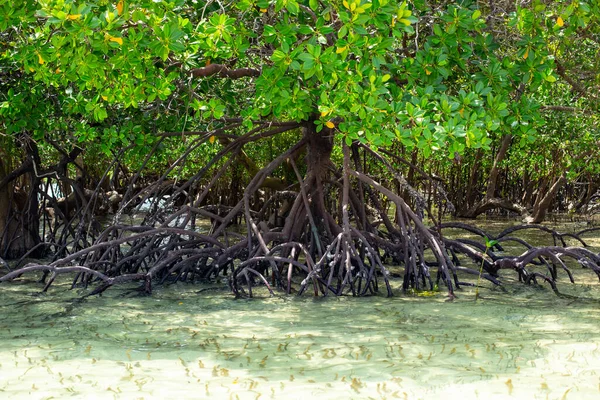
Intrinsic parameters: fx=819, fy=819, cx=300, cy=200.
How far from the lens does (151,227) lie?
7.84 m

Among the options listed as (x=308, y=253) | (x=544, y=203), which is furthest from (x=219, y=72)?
(x=544, y=203)

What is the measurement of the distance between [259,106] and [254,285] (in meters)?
1.65

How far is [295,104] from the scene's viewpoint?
5.82 m

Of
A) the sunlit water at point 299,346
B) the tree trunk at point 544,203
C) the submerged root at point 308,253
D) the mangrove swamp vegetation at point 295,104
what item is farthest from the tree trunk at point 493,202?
the sunlit water at point 299,346

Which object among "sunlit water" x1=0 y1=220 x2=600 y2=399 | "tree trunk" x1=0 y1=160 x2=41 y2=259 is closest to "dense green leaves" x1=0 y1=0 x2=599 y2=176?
"sunlit water" x1=0 y1=220 x2=600 y2=399

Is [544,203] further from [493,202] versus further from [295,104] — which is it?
[295,104]

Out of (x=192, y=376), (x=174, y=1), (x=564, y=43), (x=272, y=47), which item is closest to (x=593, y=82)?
(x=564, y=43)

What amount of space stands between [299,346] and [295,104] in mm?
1793

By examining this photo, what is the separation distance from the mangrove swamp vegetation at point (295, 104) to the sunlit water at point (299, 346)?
1.31 ft

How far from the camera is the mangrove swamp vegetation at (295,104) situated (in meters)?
5.20

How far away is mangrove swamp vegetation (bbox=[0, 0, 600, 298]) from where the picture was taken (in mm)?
5199

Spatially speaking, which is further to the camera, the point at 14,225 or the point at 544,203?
the point at 544,203

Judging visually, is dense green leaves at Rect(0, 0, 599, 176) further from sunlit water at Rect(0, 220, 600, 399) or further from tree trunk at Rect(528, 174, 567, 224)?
tree trunk at Rect(528, 174, 567, 224)

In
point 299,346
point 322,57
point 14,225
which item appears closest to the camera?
point 299,346
